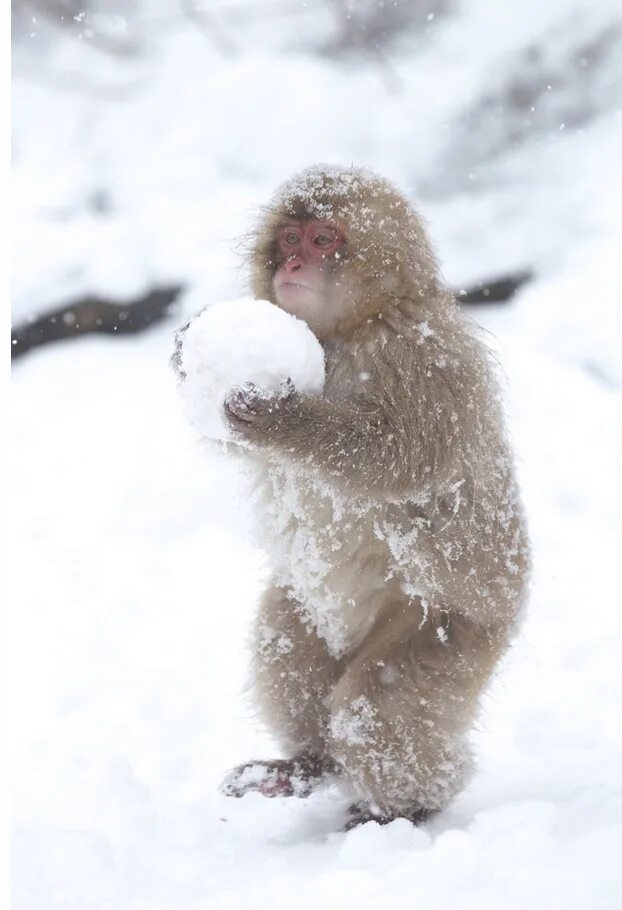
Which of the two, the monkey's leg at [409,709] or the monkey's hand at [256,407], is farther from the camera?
the monkey's leg at [409,709]

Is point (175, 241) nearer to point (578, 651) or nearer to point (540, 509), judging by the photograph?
point (540, 509)

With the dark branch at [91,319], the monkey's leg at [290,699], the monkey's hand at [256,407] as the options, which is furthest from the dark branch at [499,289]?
the monkey's hand at [256,407]

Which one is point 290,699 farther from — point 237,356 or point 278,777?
point 237,356

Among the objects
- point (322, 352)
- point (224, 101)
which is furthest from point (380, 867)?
point (224, 101)

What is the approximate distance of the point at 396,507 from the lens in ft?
7.83

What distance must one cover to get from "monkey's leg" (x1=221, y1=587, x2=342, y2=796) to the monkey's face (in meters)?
0.79

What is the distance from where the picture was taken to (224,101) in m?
6.84

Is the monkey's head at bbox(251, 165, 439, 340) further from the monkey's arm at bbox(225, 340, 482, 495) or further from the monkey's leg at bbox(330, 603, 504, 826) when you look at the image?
the monkey's leg at bbox(330, 603, 504, 826)

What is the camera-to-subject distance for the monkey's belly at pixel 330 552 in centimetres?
241

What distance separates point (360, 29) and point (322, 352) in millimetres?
3489

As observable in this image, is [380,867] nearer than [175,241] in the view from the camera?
Yes

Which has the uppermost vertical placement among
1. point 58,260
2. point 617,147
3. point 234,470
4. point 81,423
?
point 617,147

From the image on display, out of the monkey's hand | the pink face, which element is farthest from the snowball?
the pink face

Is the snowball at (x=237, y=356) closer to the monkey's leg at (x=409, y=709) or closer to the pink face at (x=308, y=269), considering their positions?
the pink face at (x=308, y=269)
